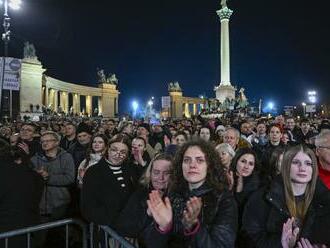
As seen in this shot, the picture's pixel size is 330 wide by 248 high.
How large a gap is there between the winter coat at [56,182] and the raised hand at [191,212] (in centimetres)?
393

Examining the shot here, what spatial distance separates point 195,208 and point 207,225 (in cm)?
23

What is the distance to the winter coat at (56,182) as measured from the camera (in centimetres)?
650

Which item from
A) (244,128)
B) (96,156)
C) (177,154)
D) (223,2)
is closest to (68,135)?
(96,156)

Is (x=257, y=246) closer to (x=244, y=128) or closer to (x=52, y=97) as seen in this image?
(x=244, y=128)

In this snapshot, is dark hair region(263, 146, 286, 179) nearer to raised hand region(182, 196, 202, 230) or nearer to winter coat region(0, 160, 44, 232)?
raised hand region(182, 196, 202, 230)

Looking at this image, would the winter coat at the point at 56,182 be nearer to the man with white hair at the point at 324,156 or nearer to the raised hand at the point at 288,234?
the man with white hair at the point at 324,156

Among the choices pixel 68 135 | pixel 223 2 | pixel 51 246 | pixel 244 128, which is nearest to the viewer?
pixel 51 246

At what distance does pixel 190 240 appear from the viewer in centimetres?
310

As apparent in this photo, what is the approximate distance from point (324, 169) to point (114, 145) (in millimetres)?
2603

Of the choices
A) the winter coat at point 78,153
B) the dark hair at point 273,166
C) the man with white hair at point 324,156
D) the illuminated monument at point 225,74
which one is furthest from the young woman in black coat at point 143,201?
the illuminated monument at point 225,74

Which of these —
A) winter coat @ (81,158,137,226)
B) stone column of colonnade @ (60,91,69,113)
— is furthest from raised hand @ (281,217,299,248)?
stone column of colonnade @ (60,91,69,113)

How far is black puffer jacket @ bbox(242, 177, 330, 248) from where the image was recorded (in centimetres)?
326

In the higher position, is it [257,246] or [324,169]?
[324,169]

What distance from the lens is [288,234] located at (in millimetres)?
3172
